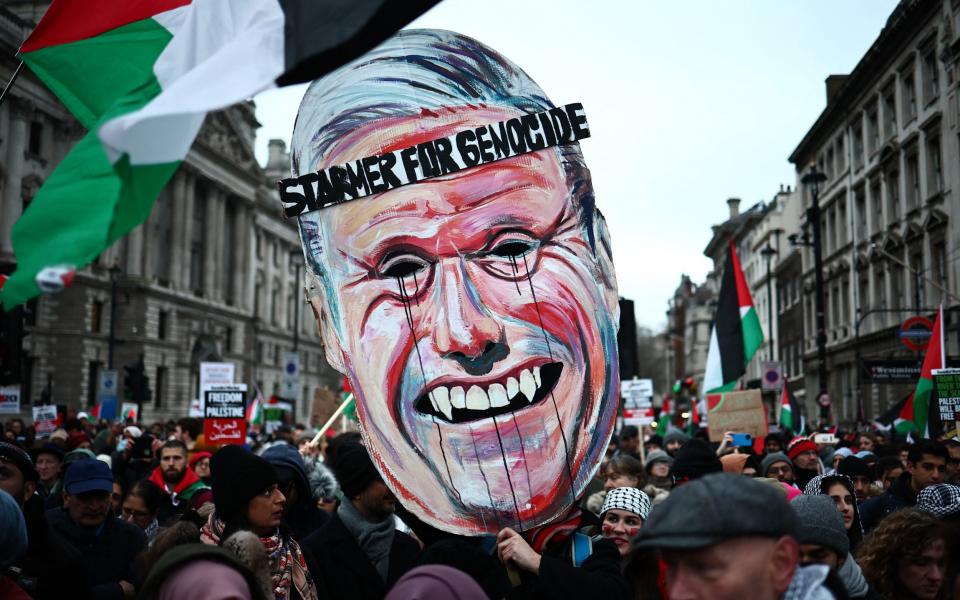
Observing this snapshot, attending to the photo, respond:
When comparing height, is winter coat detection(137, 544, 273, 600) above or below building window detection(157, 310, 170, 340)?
below

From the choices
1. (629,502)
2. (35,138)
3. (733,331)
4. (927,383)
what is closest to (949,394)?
(927,383)

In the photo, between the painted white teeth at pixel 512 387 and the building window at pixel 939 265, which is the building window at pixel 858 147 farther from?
the painted white teeth at pixel 512 387

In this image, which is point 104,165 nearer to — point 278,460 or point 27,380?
point 278,460

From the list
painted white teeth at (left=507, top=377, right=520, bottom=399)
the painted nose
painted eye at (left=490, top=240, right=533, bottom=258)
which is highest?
painted eye at (left=490, top=240, right=533, bottom=258)

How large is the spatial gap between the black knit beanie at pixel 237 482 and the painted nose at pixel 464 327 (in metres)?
1.01

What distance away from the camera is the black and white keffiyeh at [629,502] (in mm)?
4789

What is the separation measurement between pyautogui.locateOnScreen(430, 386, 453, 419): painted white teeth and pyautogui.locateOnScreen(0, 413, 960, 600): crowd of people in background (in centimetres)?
47

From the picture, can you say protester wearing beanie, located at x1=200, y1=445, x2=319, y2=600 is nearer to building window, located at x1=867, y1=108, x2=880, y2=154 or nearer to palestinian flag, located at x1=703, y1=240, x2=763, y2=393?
palestinian flag, located at x1=703, y1=240, x2=763, y2=393

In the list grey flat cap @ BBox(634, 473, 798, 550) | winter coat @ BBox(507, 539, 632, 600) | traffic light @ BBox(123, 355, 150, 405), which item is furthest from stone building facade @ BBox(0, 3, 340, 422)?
grey flat cap @ BBox(634, 473, 798, 550)

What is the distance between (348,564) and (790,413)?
17683 mm

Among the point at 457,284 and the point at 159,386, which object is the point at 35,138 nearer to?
the point at 159,386

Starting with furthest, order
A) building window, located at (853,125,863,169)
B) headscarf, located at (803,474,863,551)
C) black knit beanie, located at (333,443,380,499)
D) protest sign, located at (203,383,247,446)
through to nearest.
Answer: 1. building window, located at (853,125,863,169)
2. protest sign, located at (203,383,247,446)
3. headscarf, located at (803,474,863,551)
4. black knit beanie, located at (333,443,380,499)

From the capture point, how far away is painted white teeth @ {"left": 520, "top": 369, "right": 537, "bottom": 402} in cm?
384

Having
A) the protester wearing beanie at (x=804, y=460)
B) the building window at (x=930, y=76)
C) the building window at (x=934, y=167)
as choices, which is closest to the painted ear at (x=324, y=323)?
the protester wearing beanie at (x=804, y=460)
